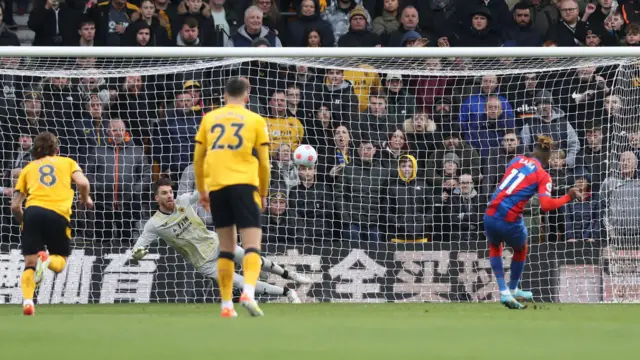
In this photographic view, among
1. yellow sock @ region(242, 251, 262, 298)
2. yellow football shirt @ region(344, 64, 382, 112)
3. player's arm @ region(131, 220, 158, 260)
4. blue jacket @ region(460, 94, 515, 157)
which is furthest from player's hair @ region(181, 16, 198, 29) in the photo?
yellow sock @ region(242, 251, 262, 298)

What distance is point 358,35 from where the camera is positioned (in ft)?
55.4

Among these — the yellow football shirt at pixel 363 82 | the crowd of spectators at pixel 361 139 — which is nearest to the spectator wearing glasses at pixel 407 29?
the crowd of spectators at pixel 361 139

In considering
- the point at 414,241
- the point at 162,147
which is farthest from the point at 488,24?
the point at 162,147

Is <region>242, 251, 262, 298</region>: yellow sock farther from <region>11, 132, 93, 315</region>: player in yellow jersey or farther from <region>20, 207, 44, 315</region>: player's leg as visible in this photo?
<region>20, 207, 44, 315</region>: player's leg

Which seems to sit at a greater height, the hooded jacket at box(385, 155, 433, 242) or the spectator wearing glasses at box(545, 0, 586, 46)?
the spectator wearing glasses at box(545, 0, 586, 46)

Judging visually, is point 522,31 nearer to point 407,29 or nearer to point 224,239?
point 407,29

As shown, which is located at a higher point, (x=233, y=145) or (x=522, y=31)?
(x=522, y=31)

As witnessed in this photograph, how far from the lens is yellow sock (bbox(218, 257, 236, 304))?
33.9 ft

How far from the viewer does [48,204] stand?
A: 41.2 feet

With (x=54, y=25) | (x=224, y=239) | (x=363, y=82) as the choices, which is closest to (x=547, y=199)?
(x=224, y=239)

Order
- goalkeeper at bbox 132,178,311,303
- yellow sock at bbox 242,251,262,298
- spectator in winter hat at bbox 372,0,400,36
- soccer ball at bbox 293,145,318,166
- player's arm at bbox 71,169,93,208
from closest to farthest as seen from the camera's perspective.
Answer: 1. yellow sock at bbox 242,251,262,298
2. player's arm at bbox 71,169,93,208
3. soccer ball at bbox 293,145,318,166
4. goalkeeper at bbox 132,178,311,303
5. spectator in winter hat at bbox 372,0,400,36

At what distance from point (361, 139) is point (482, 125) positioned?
1564 mm

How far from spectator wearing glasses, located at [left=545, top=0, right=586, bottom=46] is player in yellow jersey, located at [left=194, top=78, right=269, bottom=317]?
797 cm

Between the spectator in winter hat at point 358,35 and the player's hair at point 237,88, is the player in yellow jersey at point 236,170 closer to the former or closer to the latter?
the player's hair at point 237,88
